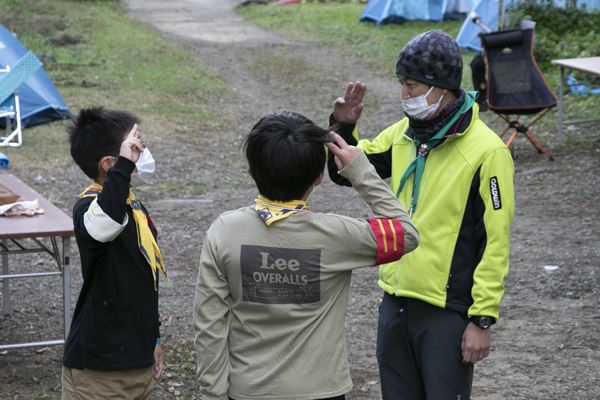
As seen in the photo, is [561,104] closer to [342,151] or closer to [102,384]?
[102,384]

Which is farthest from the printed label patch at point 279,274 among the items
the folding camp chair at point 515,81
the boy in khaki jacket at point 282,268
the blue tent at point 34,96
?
the blue tent at point 34,96

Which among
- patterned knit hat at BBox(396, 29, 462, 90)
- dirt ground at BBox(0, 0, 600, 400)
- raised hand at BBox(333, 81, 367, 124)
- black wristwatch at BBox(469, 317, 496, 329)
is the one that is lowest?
dirt ground at BBox(0, 0, 600, 400)

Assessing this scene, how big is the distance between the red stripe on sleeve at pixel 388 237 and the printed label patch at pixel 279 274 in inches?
6.8

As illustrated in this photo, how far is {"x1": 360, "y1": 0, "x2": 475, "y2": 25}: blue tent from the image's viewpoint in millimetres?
19953

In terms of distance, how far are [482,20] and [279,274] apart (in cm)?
1575

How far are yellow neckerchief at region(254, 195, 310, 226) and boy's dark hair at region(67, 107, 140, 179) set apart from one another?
825 millimetres

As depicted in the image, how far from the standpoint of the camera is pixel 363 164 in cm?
280

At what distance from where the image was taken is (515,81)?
10.4 m

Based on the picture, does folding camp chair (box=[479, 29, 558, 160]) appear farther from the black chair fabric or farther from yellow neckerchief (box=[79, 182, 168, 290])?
yellow neckerchief (box=[79, 182, 168, 290])

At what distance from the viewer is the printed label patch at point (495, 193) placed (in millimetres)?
3018

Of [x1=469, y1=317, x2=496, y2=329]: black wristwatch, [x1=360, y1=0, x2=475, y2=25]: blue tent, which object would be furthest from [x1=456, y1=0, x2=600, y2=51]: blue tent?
[x1=469, y1=317, x2=496, y2=329]: black wristwatch

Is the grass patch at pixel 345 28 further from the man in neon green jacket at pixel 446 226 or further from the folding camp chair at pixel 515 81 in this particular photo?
the man in neon green jacket at pixel 446 226

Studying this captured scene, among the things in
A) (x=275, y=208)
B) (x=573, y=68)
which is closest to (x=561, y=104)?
(x=573, y=68)

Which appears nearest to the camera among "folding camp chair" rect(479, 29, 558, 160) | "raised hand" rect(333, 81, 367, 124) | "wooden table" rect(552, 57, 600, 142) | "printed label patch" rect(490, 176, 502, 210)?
"printed label patch" rect(490, 176, 502, 210)
